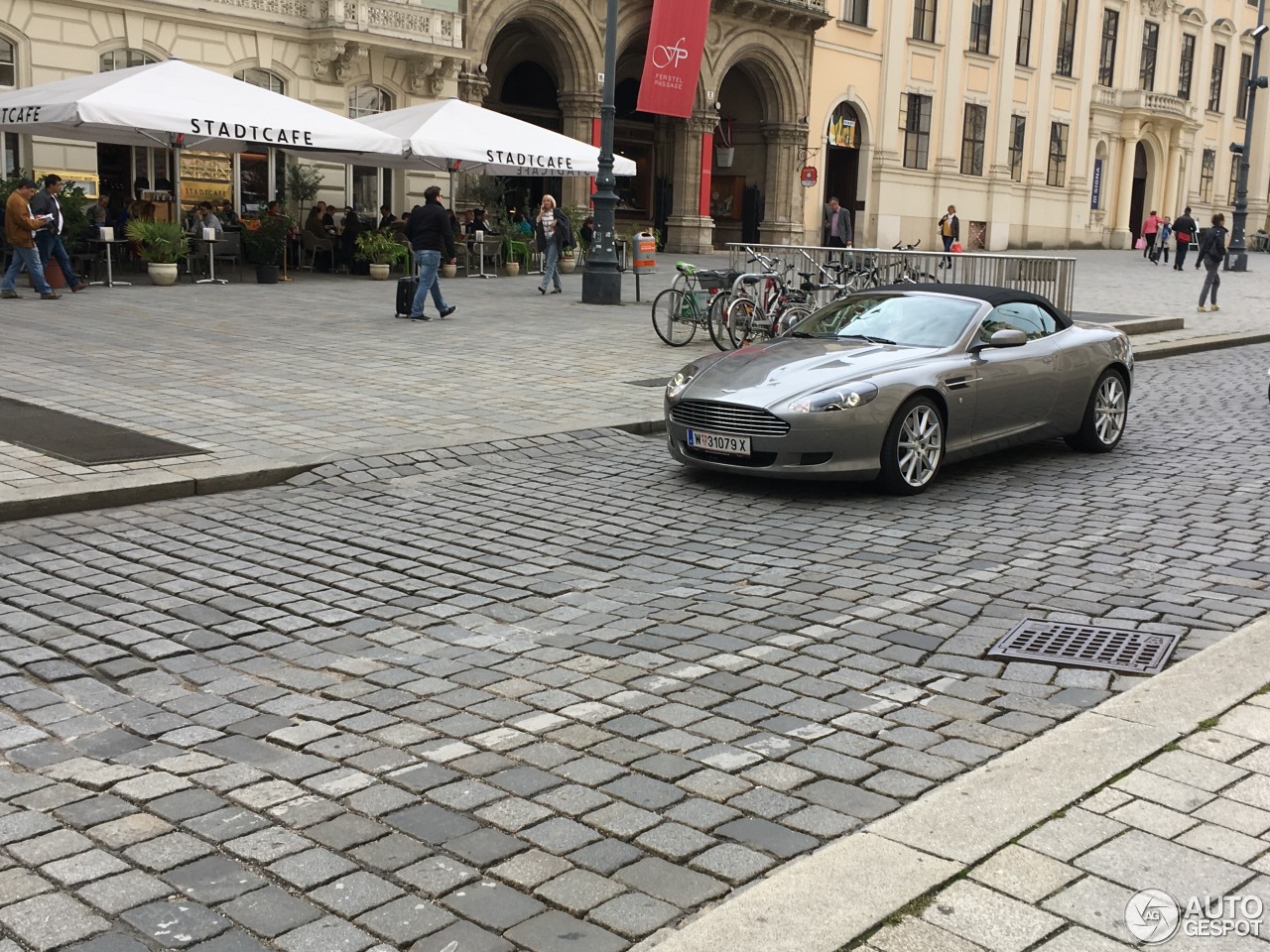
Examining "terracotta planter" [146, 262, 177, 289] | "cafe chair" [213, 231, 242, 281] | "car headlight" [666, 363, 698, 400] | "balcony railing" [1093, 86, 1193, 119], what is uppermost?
"balcony railing" [1093, 86, 1193, 119]

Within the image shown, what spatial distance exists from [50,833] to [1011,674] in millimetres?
3421

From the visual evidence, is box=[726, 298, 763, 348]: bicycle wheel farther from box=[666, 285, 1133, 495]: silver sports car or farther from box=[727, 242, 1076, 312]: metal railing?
box=[666, 285, 1133, 495]: silver sports car

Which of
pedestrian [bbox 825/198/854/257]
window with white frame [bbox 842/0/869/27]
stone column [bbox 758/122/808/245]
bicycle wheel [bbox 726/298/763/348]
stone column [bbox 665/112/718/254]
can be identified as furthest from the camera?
window with white frame [bbox 842/0/869/27]

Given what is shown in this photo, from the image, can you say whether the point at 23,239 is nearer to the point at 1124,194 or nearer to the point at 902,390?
the point at 902,390

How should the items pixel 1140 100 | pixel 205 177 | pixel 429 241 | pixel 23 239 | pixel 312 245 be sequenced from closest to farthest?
pixel 429 241 → pixel 23 239 → pixel 312 245 → pixel 205 177 → pixel 1140 100

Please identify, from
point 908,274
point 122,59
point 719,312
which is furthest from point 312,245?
point 908,274

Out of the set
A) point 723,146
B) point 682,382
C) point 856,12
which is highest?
Result: point 856,12

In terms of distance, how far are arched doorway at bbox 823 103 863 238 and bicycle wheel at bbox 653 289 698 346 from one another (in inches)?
1129

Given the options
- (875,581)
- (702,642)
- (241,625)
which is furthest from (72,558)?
(875,581)

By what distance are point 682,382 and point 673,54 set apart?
23509 mm

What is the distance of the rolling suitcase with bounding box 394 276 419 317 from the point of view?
1803 centimetres

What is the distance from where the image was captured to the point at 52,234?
61.3ft

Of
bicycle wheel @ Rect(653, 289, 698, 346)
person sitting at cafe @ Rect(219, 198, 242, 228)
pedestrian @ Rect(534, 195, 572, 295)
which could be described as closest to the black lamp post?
pedestrian @ Rect(534, 195, 572, 295)

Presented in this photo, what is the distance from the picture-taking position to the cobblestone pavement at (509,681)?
11.5ft
